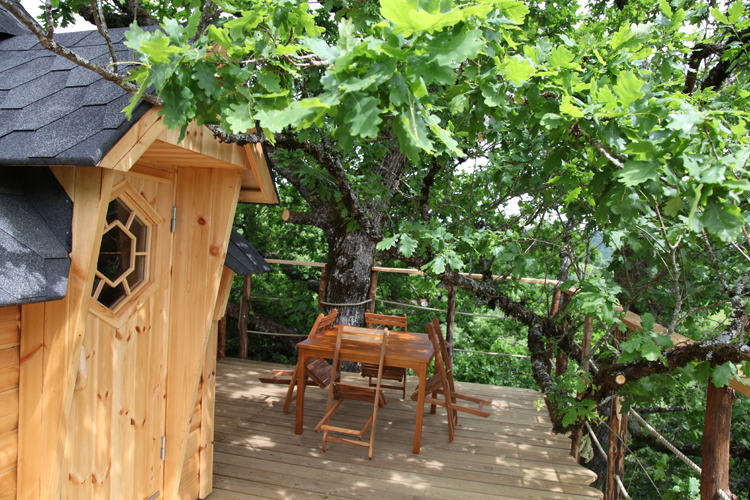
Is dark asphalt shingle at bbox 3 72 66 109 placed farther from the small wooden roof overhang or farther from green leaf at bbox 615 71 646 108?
green leaf at bbox 615 71 646 108

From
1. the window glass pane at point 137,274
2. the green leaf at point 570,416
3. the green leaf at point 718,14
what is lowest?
the green leaf at point 570,416

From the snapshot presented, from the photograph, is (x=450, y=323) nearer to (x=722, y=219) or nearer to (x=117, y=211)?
(x=117, y=211)

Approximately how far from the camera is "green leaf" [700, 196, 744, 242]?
131cm

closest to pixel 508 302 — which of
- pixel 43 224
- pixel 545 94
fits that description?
pixel 545 94

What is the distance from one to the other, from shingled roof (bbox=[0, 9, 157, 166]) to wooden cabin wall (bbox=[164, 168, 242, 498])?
798mm

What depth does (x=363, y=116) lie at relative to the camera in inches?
46.2

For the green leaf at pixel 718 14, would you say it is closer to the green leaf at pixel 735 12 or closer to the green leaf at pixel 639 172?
the green leaf at pixel 735 12

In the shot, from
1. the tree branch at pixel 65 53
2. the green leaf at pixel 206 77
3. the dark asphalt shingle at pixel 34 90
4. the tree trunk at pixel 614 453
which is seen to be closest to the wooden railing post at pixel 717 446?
the tree trunk at pixel 614 453

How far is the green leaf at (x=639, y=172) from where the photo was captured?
144cm

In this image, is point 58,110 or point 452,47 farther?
point 58,110

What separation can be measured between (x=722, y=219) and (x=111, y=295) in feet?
8.13

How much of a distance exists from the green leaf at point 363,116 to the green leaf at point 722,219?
102 cm

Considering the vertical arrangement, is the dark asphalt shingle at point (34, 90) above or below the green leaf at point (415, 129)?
above

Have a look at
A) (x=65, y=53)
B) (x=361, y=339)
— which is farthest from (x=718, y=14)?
(x=361, y=339)
